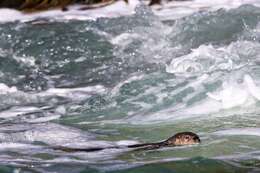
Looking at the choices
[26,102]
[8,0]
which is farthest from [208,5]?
[26,102]

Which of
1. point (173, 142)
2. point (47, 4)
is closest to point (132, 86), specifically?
point (173, 142)

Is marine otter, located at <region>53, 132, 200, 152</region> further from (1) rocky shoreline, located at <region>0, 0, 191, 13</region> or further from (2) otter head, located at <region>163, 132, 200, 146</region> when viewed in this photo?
(1) rocky shoreline, located at <region>0, 0, 191, 13</region>

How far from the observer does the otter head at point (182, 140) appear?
5305mm

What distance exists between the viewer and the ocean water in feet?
16.8

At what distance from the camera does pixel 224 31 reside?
10.3 meters

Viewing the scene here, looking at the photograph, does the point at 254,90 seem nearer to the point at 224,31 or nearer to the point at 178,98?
the point at 178,98

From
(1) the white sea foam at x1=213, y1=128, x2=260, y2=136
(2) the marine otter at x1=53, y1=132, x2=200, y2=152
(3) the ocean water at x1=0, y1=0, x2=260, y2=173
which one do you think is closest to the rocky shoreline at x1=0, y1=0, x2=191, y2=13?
(3) the ocean water at x1=0, y1=0, x2=260, y2=173

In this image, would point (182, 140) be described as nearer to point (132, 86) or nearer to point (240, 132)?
point (240, 132)

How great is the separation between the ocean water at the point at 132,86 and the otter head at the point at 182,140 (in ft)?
Result: 0.23

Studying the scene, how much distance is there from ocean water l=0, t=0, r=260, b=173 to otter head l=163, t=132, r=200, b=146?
0.23 feet

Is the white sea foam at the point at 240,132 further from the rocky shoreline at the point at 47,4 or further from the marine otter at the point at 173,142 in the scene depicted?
the rocky shoreline at the point at 47,4

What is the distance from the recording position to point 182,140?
530 cm

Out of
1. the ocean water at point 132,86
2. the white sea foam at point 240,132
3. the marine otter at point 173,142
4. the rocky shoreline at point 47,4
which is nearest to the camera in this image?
the ocean water at point 132,86

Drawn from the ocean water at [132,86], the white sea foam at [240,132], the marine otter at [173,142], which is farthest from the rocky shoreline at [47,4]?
the marine otter at [173,142]
